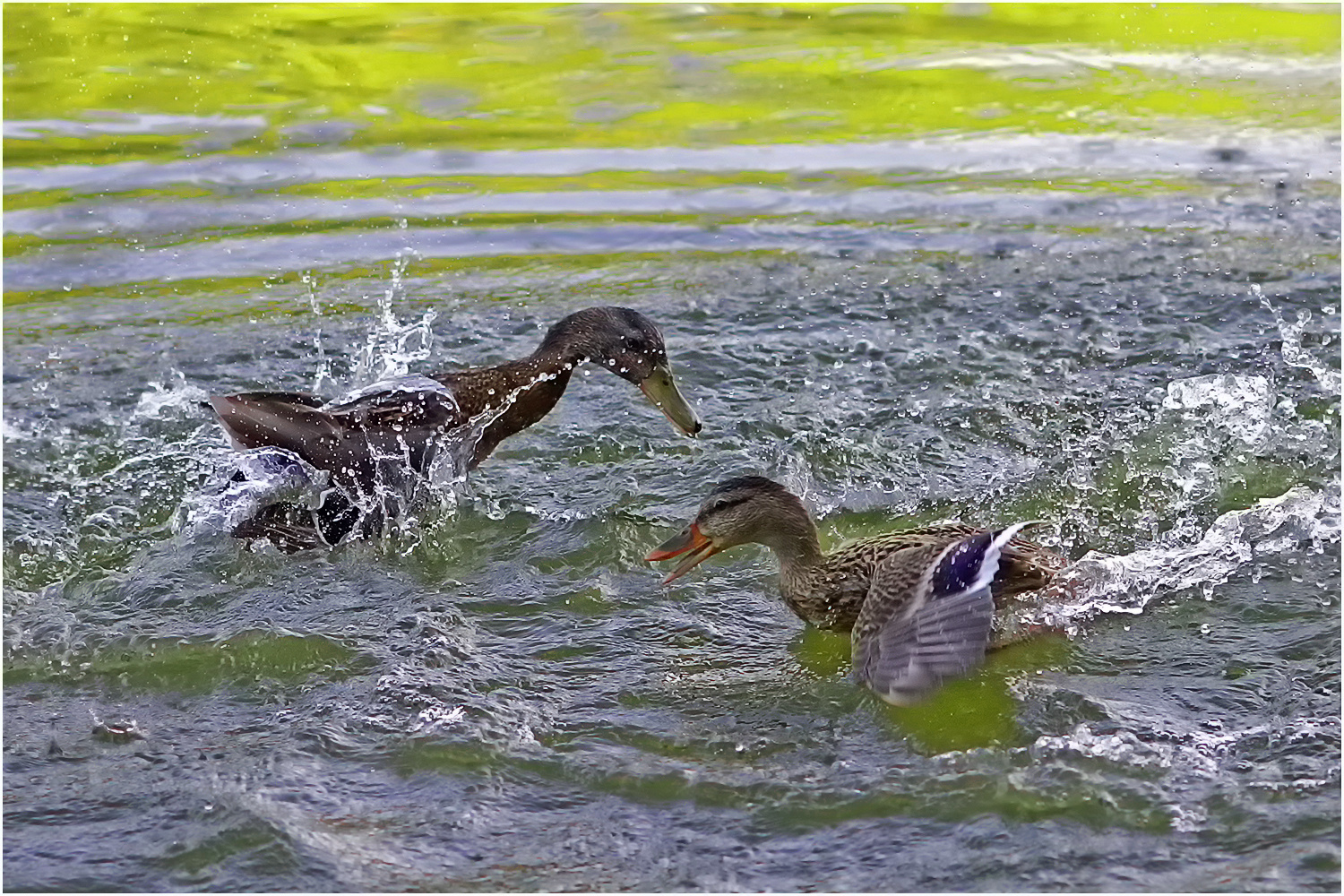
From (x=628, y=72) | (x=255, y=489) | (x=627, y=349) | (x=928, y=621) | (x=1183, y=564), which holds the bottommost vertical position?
(x=1183, y=564)

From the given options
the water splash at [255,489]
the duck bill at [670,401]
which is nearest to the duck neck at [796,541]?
the duck bill at [670,401]

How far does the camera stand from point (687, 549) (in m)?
5.27

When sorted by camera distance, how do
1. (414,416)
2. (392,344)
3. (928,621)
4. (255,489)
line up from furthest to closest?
(392,344), (414,416), (255,489), (928,621)

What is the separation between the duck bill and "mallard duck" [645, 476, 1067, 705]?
71cm

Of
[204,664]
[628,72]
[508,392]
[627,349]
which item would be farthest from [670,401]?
[628,72]

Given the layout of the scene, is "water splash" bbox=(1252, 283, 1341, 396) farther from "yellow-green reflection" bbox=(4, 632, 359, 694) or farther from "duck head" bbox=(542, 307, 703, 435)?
"yellow-green reflection" bbox=(4, 632, 359, 694)

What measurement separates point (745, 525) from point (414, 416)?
1.42 meters

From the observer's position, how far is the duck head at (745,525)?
5.21m

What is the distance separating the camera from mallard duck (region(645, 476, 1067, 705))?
450 cm

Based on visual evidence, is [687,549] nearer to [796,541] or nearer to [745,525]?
[745,525]

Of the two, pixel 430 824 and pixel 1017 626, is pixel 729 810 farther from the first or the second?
pixel 1017 626

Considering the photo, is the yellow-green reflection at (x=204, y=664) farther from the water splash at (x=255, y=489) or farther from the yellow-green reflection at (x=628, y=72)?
the yellow-green reflection at (x=628, y=72)

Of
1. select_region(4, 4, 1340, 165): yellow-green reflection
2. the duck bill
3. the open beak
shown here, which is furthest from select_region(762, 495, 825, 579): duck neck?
select_region(4, 4, 1340, 165): yellow-green reflection

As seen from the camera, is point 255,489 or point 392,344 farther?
point 392,344
